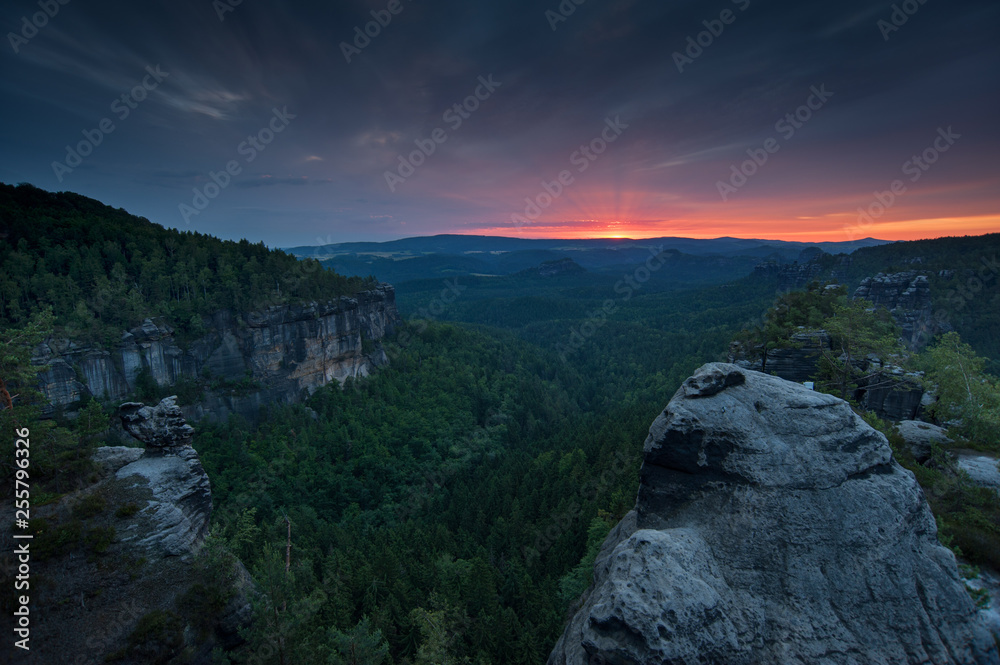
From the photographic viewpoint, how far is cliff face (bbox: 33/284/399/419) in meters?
38.3

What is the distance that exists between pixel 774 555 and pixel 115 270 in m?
61.2

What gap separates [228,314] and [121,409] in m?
37.3

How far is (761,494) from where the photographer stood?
9.66 meters

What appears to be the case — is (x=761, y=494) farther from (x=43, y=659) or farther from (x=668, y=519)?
(x=43, y=659)

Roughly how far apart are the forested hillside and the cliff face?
6.66 feet

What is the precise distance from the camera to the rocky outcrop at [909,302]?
72.7 m

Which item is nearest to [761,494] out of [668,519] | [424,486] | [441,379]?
[668,519]

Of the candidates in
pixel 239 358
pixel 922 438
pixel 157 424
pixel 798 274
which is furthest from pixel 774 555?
pixel 798 274

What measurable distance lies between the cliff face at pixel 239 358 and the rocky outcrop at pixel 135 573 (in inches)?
934

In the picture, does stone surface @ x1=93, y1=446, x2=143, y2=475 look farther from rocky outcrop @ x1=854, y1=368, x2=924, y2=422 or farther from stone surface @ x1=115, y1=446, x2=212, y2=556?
rocky outcrop @ x1=854, y1=368, x2=924, y2=422

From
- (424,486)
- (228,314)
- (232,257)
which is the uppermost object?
(232,257)

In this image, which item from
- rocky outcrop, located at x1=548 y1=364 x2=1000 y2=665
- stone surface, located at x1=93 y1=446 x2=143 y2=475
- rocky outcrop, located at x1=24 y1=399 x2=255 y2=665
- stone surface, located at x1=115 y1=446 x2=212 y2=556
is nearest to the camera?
rocky outcrop, located at x1=548 y1=364 x2=1000 y2=665

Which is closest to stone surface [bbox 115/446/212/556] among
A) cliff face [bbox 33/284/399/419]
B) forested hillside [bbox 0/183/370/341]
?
cliff face [bbox 33/284/399/419]

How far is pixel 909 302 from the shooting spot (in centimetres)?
7500
